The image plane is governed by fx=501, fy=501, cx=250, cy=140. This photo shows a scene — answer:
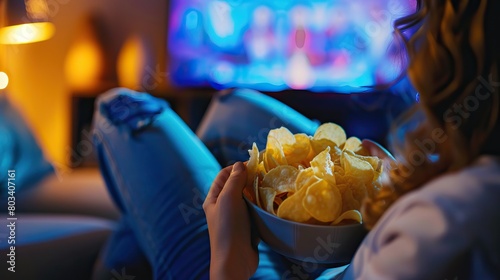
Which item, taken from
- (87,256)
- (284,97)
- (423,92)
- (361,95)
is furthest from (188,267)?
(284,97)

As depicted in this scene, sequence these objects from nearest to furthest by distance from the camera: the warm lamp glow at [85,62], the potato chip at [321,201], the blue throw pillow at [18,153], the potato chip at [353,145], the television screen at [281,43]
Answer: the potato chip at [321,201], the potato chip at [353,145], the blue throw pillow at [18,153], the television screen at [281,43], the warm lamp glow at [85,62]

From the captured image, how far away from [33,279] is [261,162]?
0.41 metres

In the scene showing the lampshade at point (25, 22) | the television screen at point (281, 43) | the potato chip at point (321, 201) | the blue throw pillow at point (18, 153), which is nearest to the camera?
the potato chip at point (321, 201)

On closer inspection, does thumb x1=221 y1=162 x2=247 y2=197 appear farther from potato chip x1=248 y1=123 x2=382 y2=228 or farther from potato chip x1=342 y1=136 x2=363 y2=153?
potato chip x1=342 y1=136 x2=363 y2=153

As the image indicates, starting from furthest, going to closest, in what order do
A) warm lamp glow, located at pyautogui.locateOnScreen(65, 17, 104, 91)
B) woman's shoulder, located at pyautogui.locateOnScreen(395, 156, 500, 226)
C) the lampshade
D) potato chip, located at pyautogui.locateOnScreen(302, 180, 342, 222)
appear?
warm lamp glow, located at pyautogui.locateOnScreen(65, 17, 104, 91), the lampshade, potato chip, located at pyautogui.locateOnScreen(302, 180, 342, 222), woman's shoulder, located at pyautogui.locateOnScreen(395, 156, 500, 226)

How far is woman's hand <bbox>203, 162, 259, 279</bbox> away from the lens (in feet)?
1.60

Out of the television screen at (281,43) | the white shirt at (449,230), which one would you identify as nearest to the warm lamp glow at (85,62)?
the television screen at (281,43)

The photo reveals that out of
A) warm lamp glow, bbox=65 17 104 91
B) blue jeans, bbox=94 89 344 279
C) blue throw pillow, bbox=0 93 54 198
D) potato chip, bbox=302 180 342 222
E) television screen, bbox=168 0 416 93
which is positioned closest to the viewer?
potato chip, bbox=302 180 342 222

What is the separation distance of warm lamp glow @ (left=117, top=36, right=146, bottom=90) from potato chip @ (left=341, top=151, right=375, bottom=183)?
182cm

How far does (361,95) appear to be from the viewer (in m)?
1.77

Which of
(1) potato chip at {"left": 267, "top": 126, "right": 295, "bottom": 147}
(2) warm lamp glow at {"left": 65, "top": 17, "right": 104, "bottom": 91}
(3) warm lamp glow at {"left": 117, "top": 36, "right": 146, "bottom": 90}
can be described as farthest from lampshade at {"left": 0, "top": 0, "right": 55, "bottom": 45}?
(1) potato chip at {"left": 267, "top": 126, "right": 295, "bottom": 147}

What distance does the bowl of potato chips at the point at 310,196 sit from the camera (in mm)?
440

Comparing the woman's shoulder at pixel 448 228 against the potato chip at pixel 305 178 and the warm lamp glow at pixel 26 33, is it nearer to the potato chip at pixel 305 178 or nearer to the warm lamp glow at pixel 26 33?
the potato chip at pixel 305 178

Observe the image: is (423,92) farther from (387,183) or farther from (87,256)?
(87,256)
